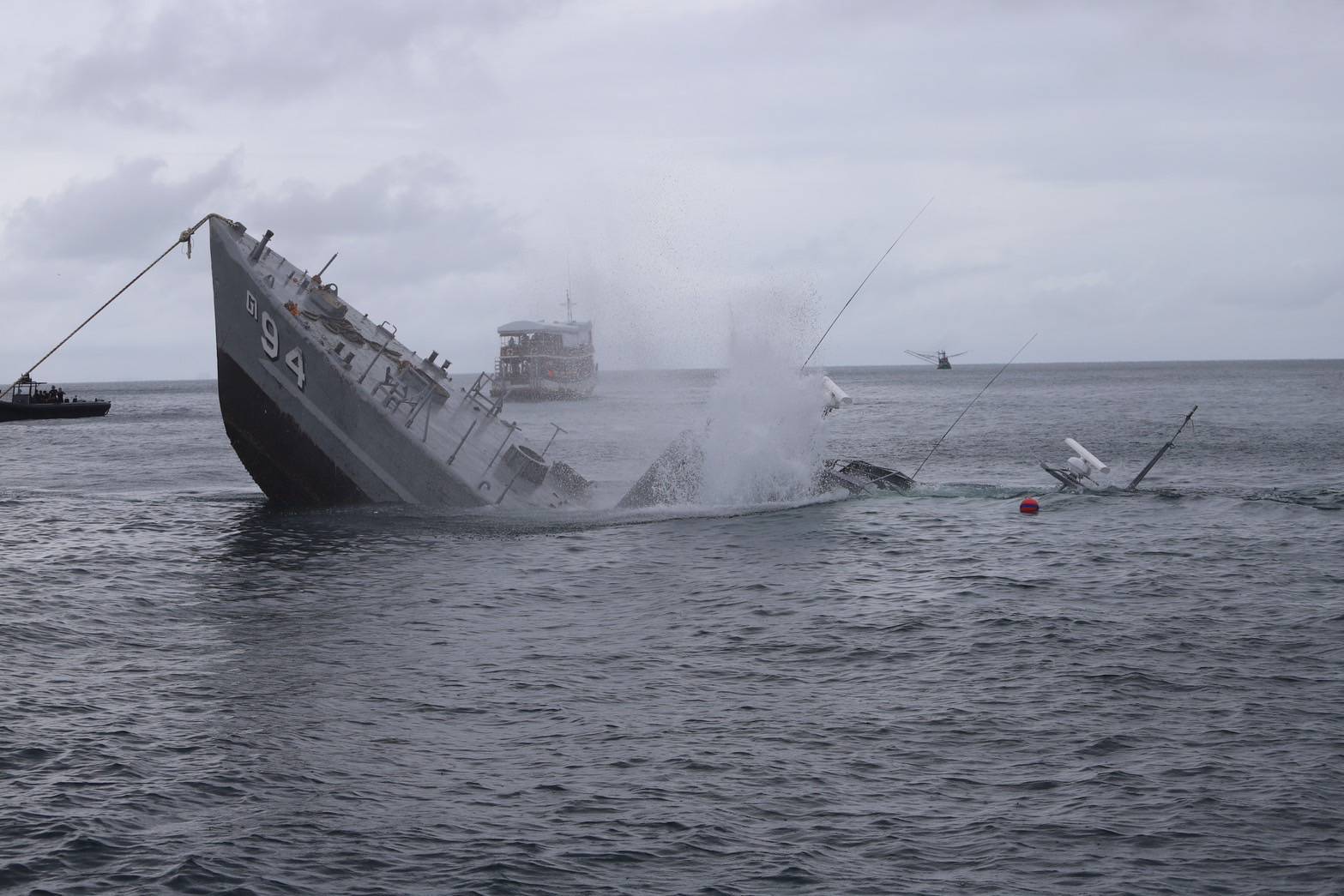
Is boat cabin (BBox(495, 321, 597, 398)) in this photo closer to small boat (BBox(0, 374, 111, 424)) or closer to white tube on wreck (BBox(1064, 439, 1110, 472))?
small boat (BBox(0, 374, 111, 424))

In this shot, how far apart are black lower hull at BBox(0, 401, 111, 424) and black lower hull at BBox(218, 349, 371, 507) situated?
215 feet

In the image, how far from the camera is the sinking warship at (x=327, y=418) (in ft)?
102

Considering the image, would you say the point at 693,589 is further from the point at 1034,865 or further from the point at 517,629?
the point at 1034,865

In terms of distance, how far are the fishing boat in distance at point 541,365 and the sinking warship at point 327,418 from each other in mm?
88152

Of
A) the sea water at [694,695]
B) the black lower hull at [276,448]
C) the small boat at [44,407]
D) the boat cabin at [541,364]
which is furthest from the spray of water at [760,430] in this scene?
the boat cabin at [541,364]

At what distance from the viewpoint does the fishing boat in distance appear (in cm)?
12812

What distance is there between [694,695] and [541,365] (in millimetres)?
115352

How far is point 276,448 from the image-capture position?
32.4 metres

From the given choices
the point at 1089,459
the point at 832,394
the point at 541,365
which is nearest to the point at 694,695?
the point at 832,394

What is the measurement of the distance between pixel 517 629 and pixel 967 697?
7.57 m

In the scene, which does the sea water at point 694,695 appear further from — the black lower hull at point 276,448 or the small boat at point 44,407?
the small boat at point 44,407

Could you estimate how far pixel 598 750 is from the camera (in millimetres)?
14062

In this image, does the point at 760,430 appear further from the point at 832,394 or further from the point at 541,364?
the point at 541,364

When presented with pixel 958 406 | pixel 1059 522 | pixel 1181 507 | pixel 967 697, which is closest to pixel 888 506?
pixel 1059 522
